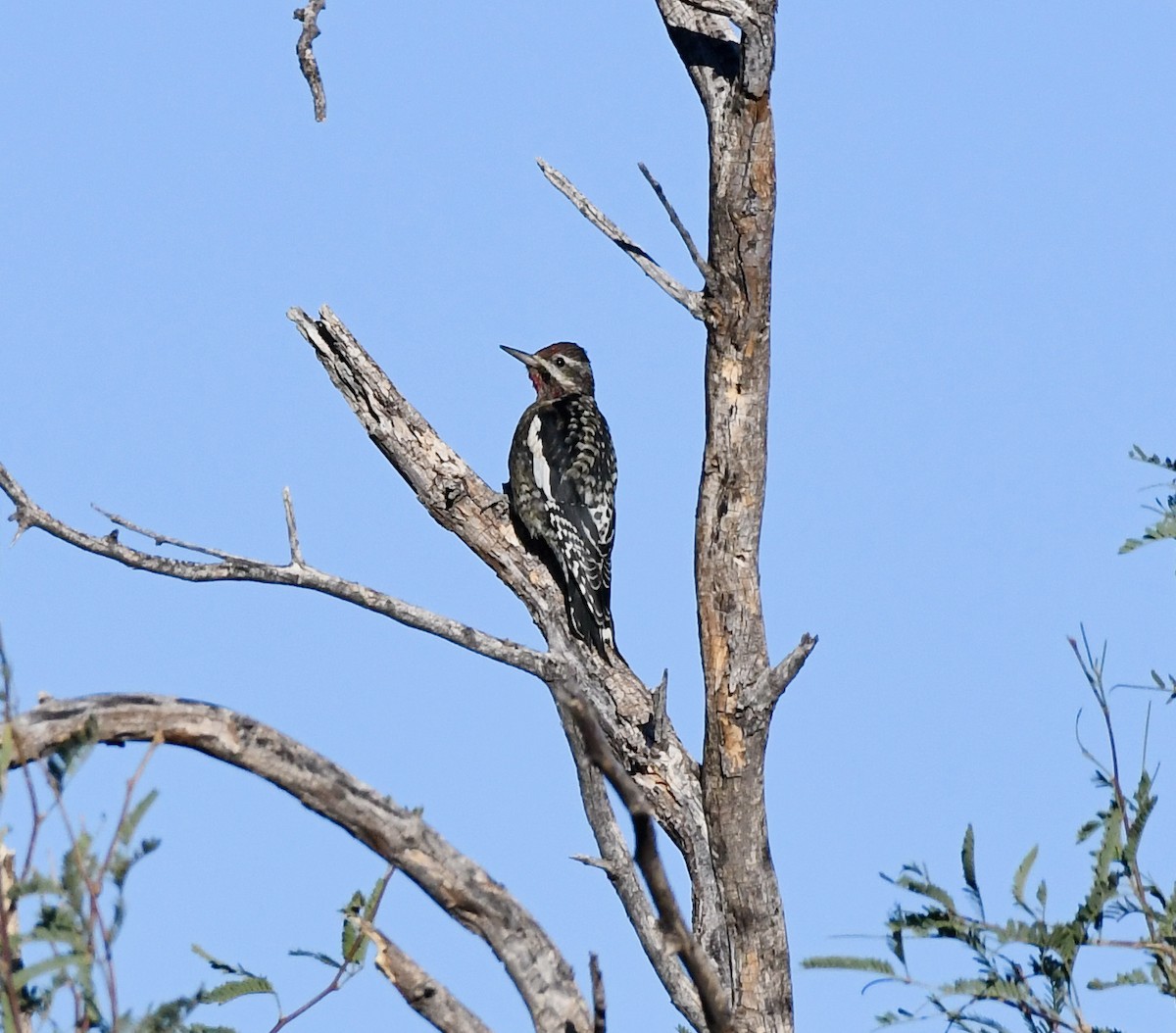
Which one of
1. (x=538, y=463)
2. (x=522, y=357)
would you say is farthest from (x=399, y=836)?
(x=522, y=357)

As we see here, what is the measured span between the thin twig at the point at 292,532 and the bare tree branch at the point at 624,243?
143cm

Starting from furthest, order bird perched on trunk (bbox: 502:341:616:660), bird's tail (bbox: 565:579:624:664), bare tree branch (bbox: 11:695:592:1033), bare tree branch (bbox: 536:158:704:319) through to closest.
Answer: bird perched on trunk (bbox: 502:341:616:660)
bird's tail (bbox: 565:579:624:664)
bare tree branch (bbox: 536:158:704:319)
bare tree branch (bbox: 11:695:592:1033)

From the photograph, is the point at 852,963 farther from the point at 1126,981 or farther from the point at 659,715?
the point at 659,715

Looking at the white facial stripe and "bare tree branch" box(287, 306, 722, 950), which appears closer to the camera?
"bare tree branch" box(287, 306, 722, 950)

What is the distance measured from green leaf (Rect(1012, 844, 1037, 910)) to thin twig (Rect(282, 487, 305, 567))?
311cm

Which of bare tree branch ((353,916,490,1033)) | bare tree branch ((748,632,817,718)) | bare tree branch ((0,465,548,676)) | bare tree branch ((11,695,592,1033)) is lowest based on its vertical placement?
bare tree branch ((353,916,490,1033))

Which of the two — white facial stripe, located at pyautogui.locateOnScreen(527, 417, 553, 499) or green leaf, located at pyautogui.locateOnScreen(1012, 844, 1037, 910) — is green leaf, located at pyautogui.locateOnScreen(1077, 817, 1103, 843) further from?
white facial stripe, located at pyautogui.locateOnScreen(527, 417, 553, 499)

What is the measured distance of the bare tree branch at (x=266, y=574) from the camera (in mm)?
5785

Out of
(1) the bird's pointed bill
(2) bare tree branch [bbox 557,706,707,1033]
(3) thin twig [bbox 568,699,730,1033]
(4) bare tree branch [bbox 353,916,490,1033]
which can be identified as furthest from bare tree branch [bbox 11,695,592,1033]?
(1) the bird's pointed bill

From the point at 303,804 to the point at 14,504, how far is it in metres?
3.12

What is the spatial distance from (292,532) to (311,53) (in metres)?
1.83

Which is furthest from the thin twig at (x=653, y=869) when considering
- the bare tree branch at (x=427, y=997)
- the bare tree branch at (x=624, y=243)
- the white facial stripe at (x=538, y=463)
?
the white facial stripe at (x=538, y=463)

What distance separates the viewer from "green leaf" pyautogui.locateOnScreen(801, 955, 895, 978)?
3.54m

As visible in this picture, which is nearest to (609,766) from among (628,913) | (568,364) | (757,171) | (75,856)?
(75,856)
